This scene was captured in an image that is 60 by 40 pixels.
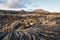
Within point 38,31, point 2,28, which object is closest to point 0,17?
point 2,28

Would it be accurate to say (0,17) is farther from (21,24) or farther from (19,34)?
Result: (19,34)

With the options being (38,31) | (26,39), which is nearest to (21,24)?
(38,31)

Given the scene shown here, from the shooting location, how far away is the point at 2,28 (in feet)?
41.2

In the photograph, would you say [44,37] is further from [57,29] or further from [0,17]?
[0,17]

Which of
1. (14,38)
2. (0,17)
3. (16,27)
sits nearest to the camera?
(14,38)

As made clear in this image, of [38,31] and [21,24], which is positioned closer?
[38,31]

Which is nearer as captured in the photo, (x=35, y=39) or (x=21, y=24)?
(x=35, y=39)

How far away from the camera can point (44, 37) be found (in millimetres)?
9914

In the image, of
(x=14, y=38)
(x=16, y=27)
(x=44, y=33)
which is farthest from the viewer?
(x=16, y=27)

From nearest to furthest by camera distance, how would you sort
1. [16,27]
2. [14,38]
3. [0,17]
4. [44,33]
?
[14,38] → [44,33] → [16,27] → [0,17]

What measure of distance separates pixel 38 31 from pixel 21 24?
2.48 m

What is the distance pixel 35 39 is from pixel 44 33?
0.83 meters

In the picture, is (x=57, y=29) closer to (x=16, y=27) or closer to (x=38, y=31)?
(x=38, y=31)

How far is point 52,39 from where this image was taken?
32.6 ft
